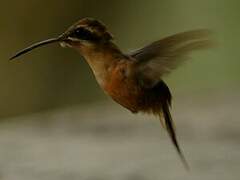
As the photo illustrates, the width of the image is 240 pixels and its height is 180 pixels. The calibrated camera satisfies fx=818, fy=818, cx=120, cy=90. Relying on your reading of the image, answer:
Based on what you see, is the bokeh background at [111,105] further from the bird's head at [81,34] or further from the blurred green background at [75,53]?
the bird's head at [81,34]

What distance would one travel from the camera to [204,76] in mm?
3795

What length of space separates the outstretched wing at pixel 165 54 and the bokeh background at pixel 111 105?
15 millimetres

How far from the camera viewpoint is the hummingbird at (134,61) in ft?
2.86

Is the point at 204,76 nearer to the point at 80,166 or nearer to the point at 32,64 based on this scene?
the point at 32,64

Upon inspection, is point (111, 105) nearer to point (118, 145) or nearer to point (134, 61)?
point (118, 145)

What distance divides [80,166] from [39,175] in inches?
7.1

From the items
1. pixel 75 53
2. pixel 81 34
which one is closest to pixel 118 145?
pixel 81 34

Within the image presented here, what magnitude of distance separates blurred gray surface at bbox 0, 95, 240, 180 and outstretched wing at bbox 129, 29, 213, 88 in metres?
0.89

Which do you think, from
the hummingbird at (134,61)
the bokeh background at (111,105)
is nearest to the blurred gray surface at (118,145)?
the bokeh background at (111,105)

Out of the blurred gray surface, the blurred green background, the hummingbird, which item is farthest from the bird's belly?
the blurred green background

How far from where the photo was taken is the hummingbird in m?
0.87

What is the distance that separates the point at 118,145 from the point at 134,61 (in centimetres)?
134

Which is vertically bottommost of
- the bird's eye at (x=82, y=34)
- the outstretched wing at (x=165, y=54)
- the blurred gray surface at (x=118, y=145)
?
the blurred gray surface at (x=118, y=145)

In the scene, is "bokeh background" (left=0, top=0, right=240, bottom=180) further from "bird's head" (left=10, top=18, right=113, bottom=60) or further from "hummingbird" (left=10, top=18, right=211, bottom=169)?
"bird's head" (left=10, top=18, right=113, bottom=60)
